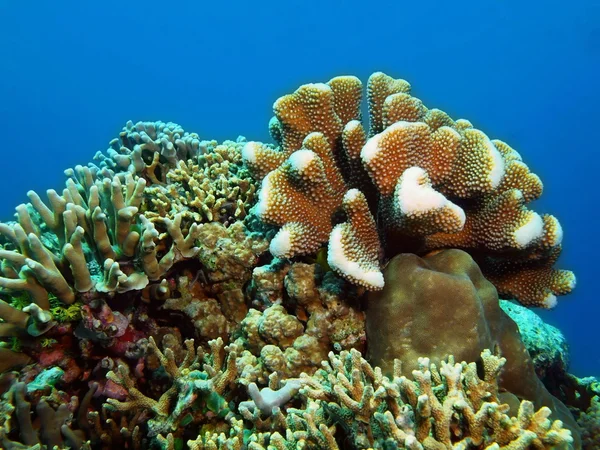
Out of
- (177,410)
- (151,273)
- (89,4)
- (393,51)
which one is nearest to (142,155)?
(151,273)

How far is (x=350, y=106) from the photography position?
3.35 meters

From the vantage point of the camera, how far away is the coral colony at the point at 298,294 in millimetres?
2367

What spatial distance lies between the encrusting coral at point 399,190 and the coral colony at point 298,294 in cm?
1

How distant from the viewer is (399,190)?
7.66ft

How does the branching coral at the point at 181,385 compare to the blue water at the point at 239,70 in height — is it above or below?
below

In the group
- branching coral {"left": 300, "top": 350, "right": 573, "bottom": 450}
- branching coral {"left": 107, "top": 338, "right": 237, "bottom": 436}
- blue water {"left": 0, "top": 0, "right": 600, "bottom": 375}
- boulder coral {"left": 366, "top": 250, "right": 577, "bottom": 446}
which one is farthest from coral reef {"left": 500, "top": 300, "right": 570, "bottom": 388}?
blue water {"left": 0, "top": 0, "right": 600, "bottom": 375}

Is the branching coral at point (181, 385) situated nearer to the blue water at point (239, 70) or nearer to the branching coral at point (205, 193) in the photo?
the branching coral at point (205, 193)

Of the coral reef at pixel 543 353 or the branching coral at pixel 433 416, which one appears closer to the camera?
the branching coral at pixel 433 416

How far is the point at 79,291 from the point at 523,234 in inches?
121

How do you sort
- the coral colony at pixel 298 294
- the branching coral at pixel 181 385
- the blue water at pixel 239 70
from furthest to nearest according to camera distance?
1. the blue water at pixel 239 70
2. the branching coral at pixel 181 385
3. the coral colony at pixel 298 294

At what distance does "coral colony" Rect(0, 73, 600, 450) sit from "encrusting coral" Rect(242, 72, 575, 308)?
1 centimetres

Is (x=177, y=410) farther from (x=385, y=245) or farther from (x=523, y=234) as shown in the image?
(x=523, y=234)

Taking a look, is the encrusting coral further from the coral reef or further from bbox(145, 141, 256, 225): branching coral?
the coral reef

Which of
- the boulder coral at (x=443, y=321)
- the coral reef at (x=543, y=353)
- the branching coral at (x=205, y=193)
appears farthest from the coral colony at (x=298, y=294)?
the coral reef at (x=543, y=353)
